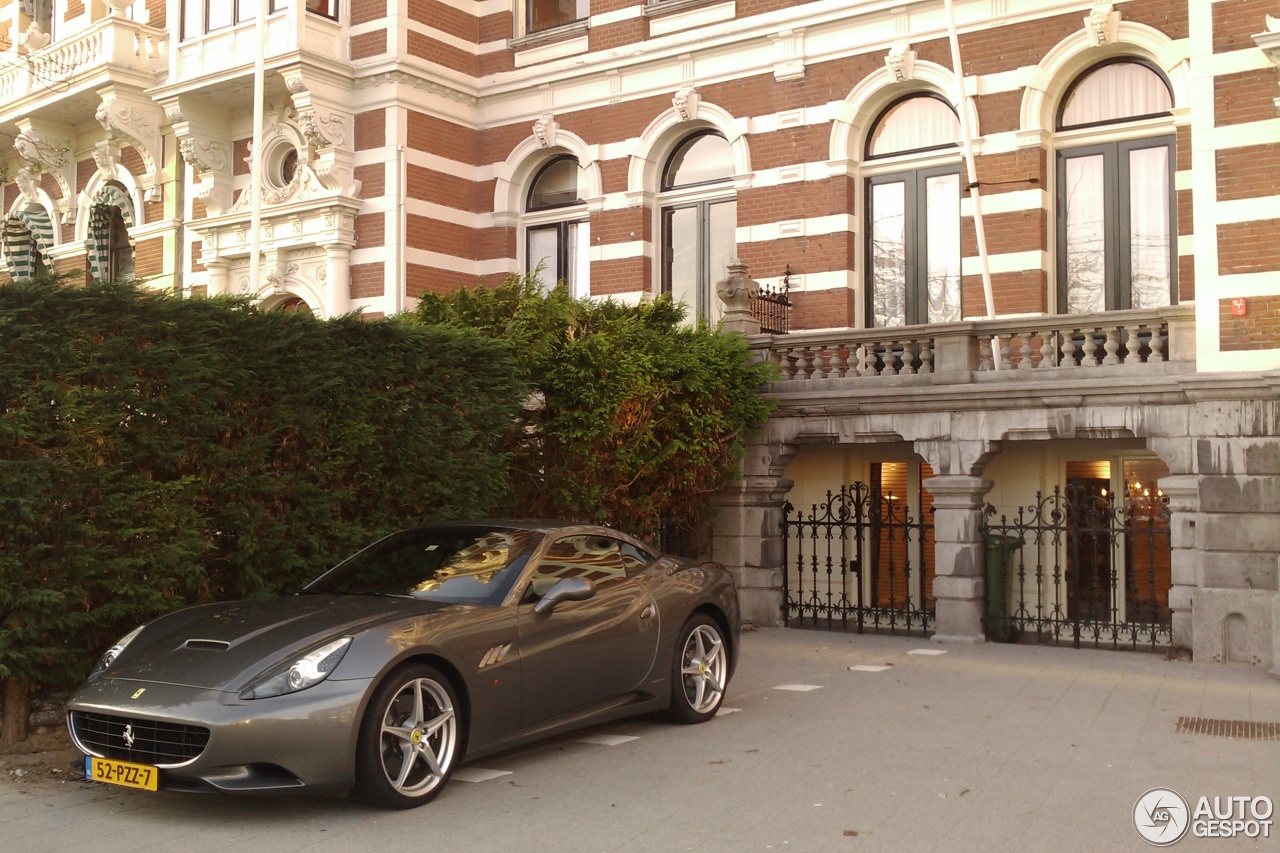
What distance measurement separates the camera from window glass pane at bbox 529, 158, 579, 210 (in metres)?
20.5

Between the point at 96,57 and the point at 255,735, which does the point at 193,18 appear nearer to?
the point at 96,57

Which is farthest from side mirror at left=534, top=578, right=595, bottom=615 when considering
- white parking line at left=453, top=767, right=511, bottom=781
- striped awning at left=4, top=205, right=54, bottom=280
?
striped awning at left=4, top=205, right=54, bottom=280

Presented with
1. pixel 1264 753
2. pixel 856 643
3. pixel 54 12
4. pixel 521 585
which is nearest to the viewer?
pixel 521 585

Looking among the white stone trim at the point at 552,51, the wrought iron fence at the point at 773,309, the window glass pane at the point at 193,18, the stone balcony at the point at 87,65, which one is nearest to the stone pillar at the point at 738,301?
the wrought iron fence at the point at 773,309

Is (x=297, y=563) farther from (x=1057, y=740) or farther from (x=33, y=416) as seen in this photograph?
(x=1057, y=740)

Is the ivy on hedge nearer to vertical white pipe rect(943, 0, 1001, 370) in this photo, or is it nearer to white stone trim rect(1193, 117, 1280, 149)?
vertical white pipe rect(943, 0, 1001, 370)

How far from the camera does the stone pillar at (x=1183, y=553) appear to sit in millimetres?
12211

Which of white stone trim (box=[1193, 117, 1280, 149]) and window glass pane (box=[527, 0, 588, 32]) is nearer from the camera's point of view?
white stone trim (box=[1193, 117, 1280, 149])

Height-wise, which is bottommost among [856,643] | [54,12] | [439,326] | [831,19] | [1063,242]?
[856,643]

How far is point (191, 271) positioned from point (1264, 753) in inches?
762

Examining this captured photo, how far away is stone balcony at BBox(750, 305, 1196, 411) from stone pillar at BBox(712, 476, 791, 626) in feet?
3.84

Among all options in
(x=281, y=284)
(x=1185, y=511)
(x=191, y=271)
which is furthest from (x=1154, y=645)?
(x=191, y=271)

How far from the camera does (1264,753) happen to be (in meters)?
7.88

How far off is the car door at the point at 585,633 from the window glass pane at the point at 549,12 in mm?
14180
